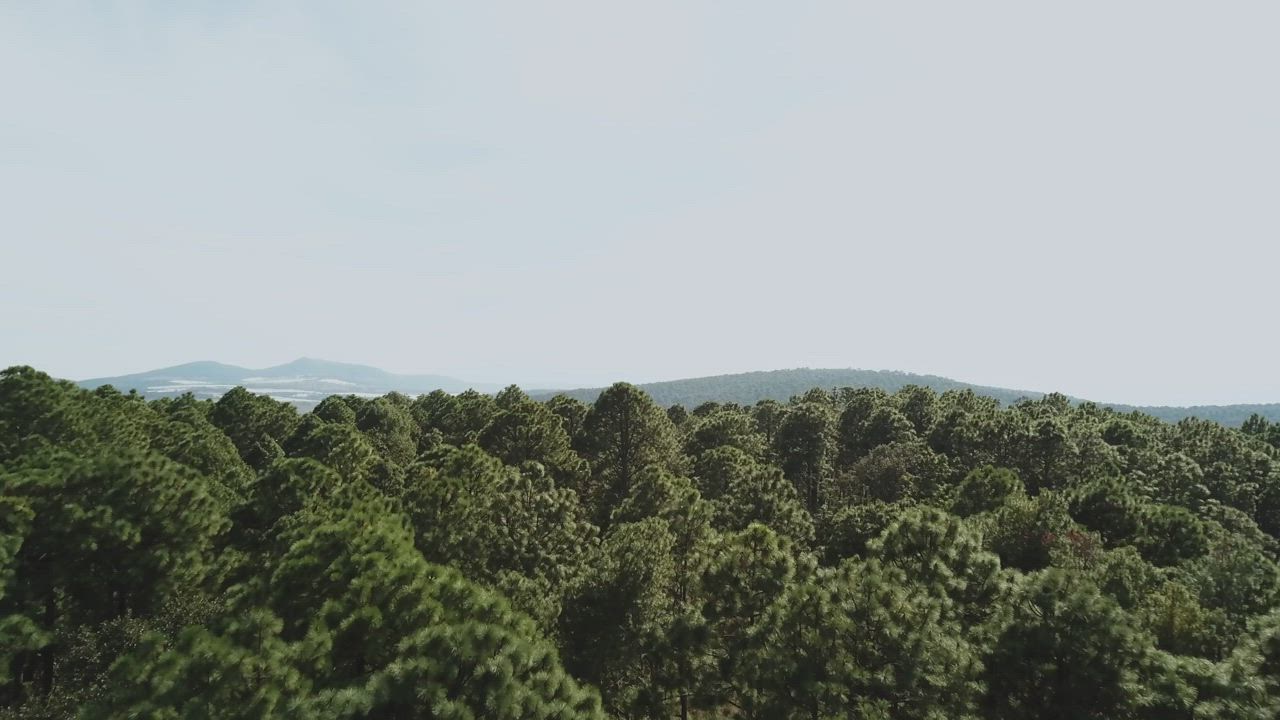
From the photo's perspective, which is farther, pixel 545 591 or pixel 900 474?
pixel 900 474

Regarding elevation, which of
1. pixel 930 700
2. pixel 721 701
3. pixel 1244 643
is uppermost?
pixel 1244 643

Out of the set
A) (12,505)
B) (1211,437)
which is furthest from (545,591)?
(1211,437)

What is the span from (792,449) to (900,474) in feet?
34.7

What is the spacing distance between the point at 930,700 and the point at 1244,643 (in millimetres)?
8986

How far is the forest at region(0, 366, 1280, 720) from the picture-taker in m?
Result: 14.6

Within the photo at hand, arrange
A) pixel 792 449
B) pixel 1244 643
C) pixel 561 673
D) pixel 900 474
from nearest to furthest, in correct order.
Answer: pixel 561 673
pixel 1244 643
pixel 900 474
pixel 792 449

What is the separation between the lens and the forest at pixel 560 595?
14609 mm

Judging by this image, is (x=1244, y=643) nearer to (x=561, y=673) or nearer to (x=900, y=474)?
(x=561, y=673)

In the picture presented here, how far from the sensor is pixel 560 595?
87.0ft

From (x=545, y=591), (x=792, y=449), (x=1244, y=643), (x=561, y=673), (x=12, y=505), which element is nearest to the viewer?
(x=561, y=673)

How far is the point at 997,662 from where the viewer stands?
19.4m

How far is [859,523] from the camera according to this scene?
37.8 m

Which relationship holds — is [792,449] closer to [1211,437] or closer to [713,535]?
[713,535]

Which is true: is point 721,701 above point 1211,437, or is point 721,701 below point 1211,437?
below
